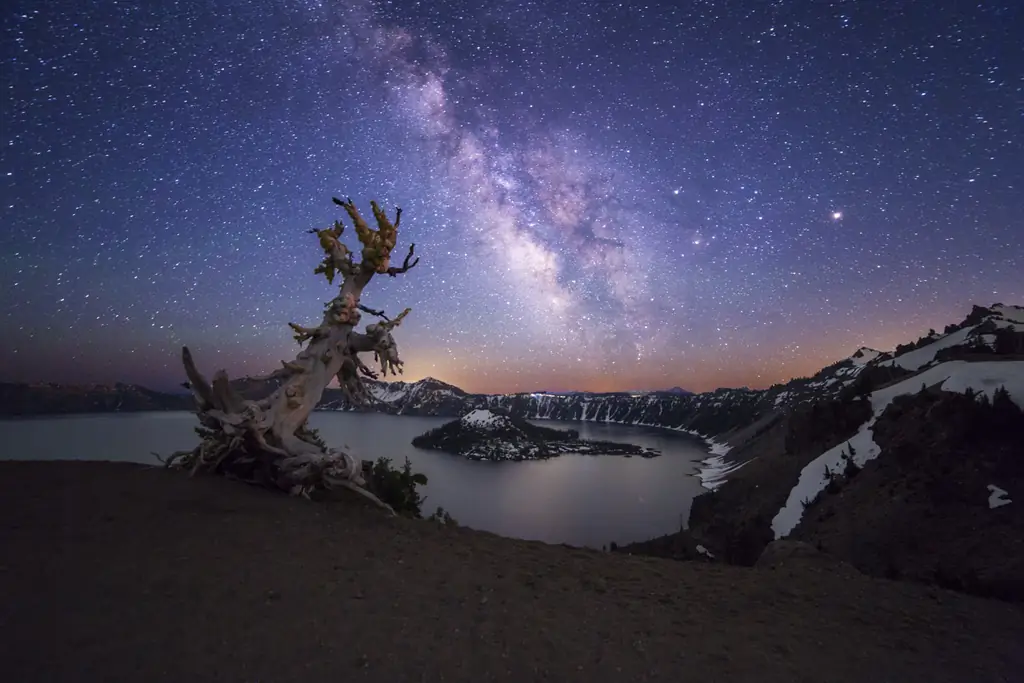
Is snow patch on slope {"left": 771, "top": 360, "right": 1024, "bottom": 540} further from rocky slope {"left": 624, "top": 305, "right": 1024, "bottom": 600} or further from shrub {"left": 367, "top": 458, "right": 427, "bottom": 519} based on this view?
shrub {"left": 367, "top": 458, "right": 427, "bottom": 519}

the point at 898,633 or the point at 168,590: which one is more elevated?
the point at 168,590

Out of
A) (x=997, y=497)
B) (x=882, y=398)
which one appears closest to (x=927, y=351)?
(x=882, y=398)

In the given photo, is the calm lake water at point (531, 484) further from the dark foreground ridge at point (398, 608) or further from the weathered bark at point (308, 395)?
the dark foreground ridge at point (398, 608)

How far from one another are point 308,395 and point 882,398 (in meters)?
35.5

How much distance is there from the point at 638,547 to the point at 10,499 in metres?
26.8

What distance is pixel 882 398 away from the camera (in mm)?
31906

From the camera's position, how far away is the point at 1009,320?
41.8 meters

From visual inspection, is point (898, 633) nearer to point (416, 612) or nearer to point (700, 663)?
point (700, 663)

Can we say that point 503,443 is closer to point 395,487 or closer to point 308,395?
point 395,487

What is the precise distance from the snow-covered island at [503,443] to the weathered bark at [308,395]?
9980 centimetres

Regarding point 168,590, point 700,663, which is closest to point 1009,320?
point 700,663

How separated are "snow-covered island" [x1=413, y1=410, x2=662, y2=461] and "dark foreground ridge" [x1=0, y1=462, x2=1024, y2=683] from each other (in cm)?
10429

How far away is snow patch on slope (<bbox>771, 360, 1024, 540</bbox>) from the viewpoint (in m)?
20.4

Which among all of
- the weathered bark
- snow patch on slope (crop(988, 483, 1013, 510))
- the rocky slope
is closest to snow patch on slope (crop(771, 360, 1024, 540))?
the rocky slope
